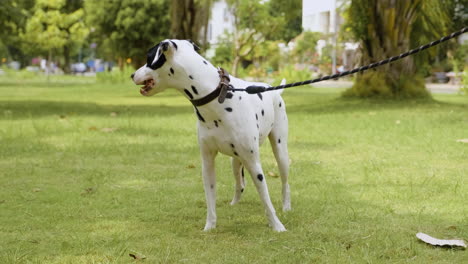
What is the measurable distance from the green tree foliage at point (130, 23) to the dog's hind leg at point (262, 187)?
41130mm

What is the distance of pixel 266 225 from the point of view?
5.29 metres

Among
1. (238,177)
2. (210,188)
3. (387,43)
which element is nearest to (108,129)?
(238,177)

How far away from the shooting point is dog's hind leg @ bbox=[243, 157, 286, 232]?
492 cm

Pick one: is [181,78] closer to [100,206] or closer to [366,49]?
[100,206]

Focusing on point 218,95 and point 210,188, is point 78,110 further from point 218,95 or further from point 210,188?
point 218,95

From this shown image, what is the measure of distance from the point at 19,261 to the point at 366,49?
13.7m

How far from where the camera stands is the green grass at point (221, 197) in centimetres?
454

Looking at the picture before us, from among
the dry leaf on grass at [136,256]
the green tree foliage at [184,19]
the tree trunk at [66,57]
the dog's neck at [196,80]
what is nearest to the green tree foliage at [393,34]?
the green tree foliage at [184,19]

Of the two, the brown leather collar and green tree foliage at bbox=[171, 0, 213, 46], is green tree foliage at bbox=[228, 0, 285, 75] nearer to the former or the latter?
green tree foliage at bbox=[171, 0, 213, 46]

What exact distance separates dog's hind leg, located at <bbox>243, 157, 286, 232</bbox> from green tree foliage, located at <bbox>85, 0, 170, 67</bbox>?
1619 inches

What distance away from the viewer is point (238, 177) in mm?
5938

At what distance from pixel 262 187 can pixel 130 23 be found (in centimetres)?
4246

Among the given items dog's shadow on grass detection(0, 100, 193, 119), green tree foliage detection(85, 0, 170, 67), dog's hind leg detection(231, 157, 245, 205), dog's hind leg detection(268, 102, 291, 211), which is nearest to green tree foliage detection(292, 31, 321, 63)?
green tree foliage detection(85, 0, 170, 67)

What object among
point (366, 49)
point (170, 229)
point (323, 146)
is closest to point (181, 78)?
point (170, 229)
